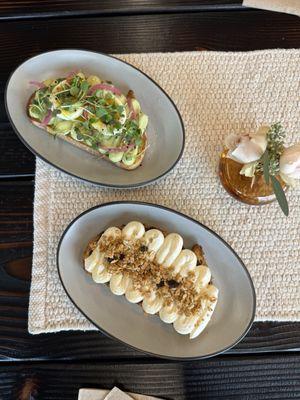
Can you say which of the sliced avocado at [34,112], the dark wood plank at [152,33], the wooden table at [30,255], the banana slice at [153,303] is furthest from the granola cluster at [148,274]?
the dark wood plank at [152,33]

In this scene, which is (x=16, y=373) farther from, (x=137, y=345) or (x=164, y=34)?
(x=164, y=34)

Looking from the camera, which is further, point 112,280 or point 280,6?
point 280,6

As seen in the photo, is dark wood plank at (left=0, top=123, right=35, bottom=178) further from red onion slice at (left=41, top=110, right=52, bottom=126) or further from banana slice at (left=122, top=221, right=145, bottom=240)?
banana slice at (left=122, top=221, right=145, bottom=240)

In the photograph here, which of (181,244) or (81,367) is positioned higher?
(181,244)

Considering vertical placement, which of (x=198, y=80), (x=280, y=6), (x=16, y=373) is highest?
(x=280, y=6)

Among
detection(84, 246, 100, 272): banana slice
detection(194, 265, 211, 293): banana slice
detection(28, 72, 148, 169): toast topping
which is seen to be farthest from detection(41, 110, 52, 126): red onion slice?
detection(194, 265, 211, 293): banana slice

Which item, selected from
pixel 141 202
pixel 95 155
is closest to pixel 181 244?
pixel 141 202

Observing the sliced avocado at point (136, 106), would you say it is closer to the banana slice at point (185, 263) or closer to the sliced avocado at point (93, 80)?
the sliced avocado at point (93, 80)

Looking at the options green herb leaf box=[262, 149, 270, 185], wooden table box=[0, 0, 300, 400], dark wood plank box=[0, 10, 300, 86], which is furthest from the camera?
dark wood plank box=[0, 10, 300, 86]
